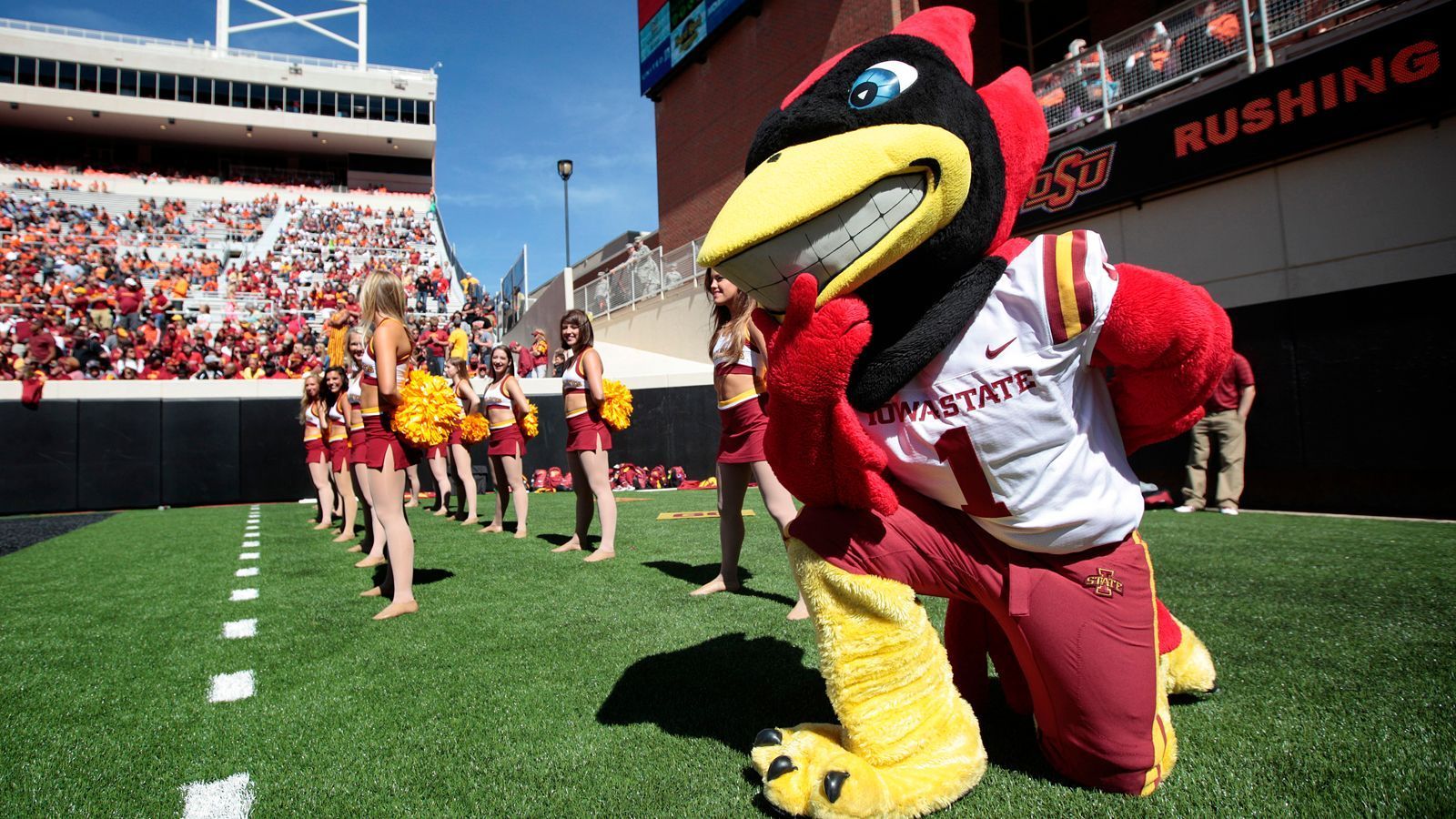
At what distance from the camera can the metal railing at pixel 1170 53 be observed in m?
8.18

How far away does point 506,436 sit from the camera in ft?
25.2

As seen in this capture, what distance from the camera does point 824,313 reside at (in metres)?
1.64

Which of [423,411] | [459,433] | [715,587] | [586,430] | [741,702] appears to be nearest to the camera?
[741,702]

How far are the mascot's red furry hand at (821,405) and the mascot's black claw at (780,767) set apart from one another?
624 millimetres

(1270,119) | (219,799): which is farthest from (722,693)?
(1270,119)

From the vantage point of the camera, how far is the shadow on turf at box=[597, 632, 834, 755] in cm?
234

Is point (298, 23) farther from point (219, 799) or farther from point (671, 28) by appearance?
point (219, 799)

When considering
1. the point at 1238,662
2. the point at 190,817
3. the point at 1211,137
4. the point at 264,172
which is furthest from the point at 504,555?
the point at 264,172

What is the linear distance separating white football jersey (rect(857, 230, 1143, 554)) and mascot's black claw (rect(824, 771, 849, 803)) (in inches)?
27.8

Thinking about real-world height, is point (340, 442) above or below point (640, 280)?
below

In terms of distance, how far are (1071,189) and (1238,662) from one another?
341 inches

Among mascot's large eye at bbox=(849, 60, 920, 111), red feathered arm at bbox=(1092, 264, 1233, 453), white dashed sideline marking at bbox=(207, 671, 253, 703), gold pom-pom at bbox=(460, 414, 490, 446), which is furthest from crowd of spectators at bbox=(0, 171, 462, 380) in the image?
red feathered arm at bbox=(1092, 264, 1233, 453)

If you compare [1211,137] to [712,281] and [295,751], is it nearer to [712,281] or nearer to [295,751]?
[712,281]

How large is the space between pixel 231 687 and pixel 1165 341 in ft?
11.1
